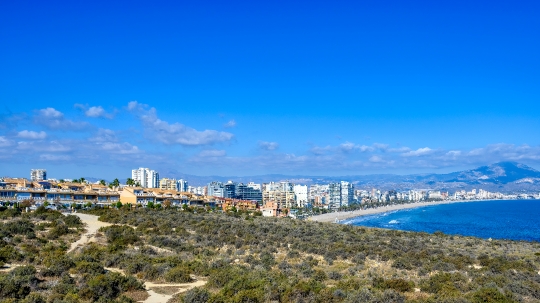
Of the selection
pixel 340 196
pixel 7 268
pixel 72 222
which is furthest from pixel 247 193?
pixel 7 268

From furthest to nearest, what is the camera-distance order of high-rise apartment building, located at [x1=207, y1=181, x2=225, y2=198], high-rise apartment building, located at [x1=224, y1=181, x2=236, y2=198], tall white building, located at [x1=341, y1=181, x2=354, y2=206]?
1. tall white building, located at [x1=341, y1=181, x2=354, y2=206]
2. high-rise apartment building, located at [x1=207, y1=181, x2=225, y2=198]
3. high-rise apartment building, located at [x1=224, y1=181, x2=236, y2=198]

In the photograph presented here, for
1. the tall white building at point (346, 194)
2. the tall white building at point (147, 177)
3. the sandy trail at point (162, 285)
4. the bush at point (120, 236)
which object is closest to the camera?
the sandy trail at point (162, 285)

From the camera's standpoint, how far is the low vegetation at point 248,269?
14.4 meters

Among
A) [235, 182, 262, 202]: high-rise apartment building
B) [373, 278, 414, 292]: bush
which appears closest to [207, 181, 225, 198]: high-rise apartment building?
[235, 182, 262, 202]: high-rise apartment building

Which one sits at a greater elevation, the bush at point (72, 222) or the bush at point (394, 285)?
the bush at point (72, 222)

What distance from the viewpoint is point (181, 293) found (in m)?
15.3

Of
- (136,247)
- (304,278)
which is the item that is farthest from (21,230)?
(304,278)

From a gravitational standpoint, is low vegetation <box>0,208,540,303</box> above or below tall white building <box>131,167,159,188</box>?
below

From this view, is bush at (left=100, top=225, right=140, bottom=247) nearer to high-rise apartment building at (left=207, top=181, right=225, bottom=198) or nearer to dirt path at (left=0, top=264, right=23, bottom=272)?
dirt path at (left=0, top=264, right=23, bottom=272)

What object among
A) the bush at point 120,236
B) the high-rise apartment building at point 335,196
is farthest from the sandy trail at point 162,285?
the high-rise apartment building at point 335,196

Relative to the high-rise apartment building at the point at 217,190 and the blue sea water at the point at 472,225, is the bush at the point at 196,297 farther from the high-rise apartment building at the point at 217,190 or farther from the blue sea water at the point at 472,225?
the high-rise apartment building at the point at 217,190

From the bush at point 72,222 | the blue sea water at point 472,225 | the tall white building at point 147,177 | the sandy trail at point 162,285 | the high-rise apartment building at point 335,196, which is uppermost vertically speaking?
the tall white building at point 147,177

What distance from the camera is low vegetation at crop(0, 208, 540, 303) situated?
47.1ft

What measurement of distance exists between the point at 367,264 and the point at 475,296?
9.07m
